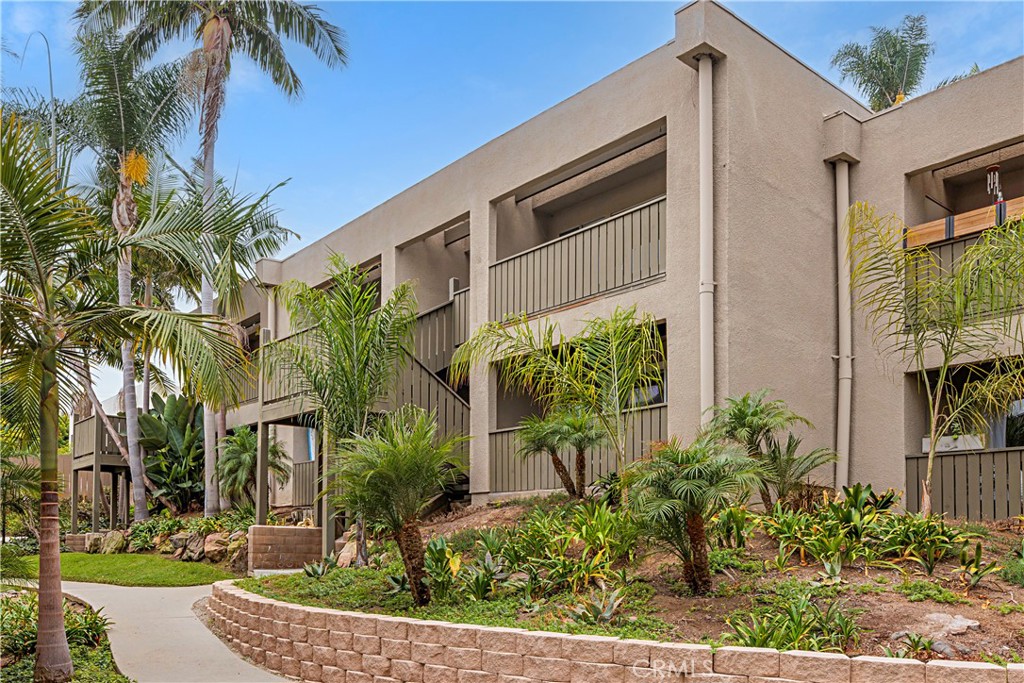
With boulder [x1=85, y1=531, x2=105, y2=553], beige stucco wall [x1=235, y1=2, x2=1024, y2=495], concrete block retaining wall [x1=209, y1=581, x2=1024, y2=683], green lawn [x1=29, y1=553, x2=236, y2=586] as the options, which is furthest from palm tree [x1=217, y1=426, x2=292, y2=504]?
concrete block retaining wall [x1=209, y1=581, x2=1024, y2=683]

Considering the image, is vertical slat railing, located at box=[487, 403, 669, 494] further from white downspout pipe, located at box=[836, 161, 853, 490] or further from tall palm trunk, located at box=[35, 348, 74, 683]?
tall palm trunk, located at box=[35, 348, 74, 683]

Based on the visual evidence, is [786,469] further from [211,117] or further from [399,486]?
[211,117]

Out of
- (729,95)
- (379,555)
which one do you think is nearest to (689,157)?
(729,95)

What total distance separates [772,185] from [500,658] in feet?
23.4

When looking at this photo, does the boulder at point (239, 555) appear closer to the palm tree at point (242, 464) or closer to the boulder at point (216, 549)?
the boulder at point (216, 549)

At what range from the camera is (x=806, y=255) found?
480 inches

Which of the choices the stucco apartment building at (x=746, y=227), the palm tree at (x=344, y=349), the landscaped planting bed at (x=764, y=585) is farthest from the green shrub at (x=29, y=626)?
the stucco apartment building at (x=746, y=227)

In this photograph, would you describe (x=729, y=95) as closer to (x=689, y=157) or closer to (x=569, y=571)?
(x=689, y=157)

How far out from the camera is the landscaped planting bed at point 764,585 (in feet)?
21.8

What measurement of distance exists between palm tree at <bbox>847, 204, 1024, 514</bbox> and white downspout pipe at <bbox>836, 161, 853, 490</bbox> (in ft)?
0.78

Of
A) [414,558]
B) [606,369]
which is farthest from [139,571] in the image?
[606,369]

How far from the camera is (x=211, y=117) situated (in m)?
20.9

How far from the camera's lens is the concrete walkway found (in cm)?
899

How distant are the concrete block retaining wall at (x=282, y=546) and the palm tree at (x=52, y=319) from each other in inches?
236
